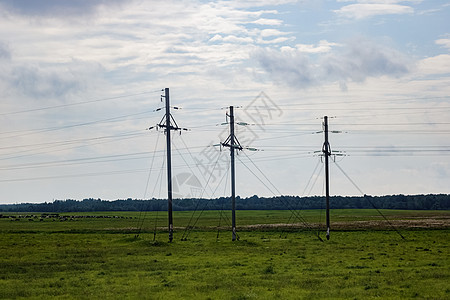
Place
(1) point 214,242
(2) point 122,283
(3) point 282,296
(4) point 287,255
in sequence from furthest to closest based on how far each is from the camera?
(1) point 214,242 → (4) point 287,255 → (2) point 122,283 → (3) point 282,296

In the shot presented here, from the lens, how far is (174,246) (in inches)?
2189

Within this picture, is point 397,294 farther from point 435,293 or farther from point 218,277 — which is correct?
point 218,277

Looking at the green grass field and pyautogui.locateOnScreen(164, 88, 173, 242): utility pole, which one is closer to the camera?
the green grass field

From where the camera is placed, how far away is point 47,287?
102 ft

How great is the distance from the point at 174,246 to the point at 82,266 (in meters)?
16.2

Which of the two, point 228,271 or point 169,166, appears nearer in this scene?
point 228,271

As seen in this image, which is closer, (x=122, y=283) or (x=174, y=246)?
(x=122, y=283)

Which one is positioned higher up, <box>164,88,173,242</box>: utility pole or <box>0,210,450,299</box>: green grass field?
<box>164,88,173,242</box>: utility pole

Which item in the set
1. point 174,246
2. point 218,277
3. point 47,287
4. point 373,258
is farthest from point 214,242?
point 47,287

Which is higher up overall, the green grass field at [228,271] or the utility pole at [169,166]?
the utility pole at [169,166]

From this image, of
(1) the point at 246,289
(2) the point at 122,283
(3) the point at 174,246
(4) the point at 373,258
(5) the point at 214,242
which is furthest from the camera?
(5) the point at 214,242

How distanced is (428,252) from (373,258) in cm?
720

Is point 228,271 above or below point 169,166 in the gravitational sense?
below

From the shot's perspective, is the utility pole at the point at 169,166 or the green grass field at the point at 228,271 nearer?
the green grass field at the point at 228,271
